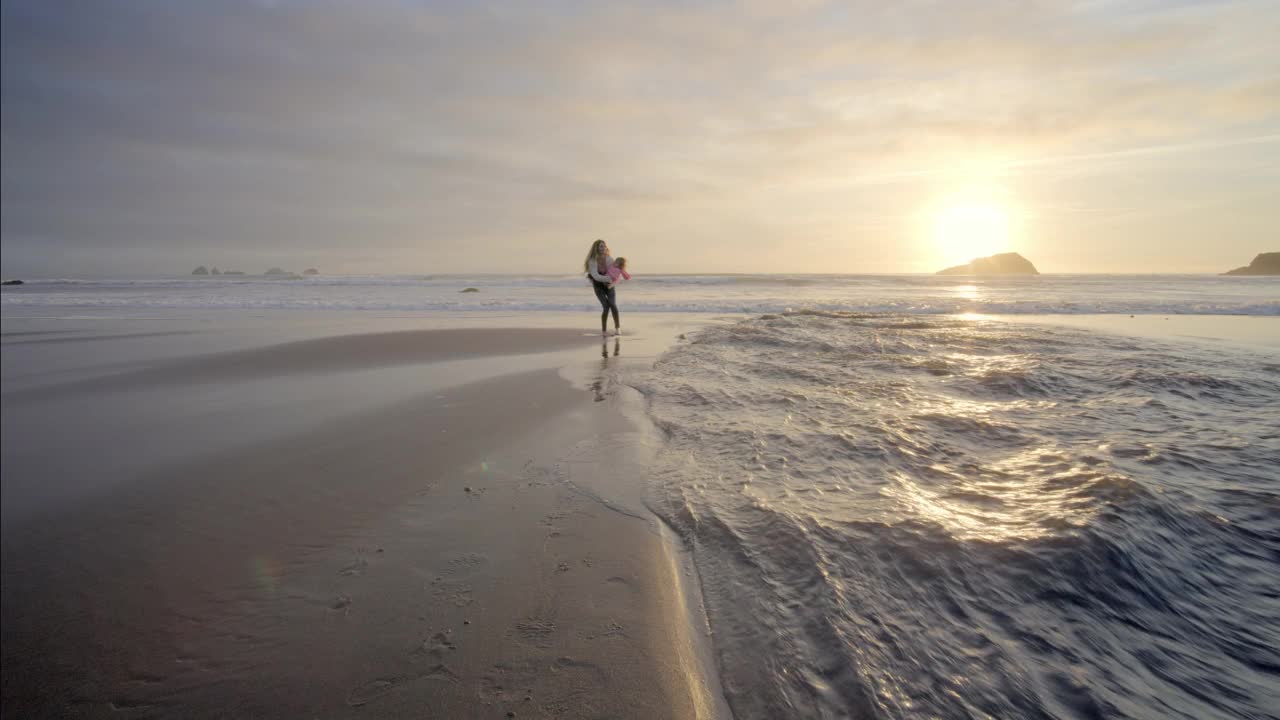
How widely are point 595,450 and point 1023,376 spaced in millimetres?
5509

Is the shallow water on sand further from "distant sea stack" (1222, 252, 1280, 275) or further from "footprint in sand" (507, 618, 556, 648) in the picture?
"distant sea stack" (1222, 252, 1280, 275)

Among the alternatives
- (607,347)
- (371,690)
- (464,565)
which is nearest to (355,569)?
(464,565)

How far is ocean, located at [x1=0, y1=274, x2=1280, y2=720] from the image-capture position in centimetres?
176

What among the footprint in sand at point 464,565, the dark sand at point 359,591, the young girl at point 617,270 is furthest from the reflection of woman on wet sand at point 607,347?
the footprint in sand at point 464,565

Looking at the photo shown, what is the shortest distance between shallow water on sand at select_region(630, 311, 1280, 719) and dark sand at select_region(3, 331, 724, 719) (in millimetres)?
407

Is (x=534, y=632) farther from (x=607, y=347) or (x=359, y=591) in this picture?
(x=607, y=347)

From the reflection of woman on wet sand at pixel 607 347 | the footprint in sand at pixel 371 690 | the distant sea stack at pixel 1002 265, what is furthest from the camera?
the distant sea stack at pixel 1002 265

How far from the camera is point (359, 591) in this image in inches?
93.8

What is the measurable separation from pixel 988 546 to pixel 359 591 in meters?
3.06

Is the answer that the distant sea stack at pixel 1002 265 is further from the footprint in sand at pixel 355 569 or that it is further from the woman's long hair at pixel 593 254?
the footprint in sand at pixel 355 569

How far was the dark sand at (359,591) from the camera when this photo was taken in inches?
70.5

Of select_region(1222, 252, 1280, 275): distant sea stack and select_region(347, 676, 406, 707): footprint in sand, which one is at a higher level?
select_region(1222, 252, 1280, 275): distant sea stack

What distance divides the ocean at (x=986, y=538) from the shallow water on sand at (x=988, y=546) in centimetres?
1

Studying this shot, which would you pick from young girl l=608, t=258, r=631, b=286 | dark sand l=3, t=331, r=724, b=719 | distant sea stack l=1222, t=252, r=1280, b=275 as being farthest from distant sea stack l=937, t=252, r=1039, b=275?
dark sand l=3, t=331, r=724, b=719
